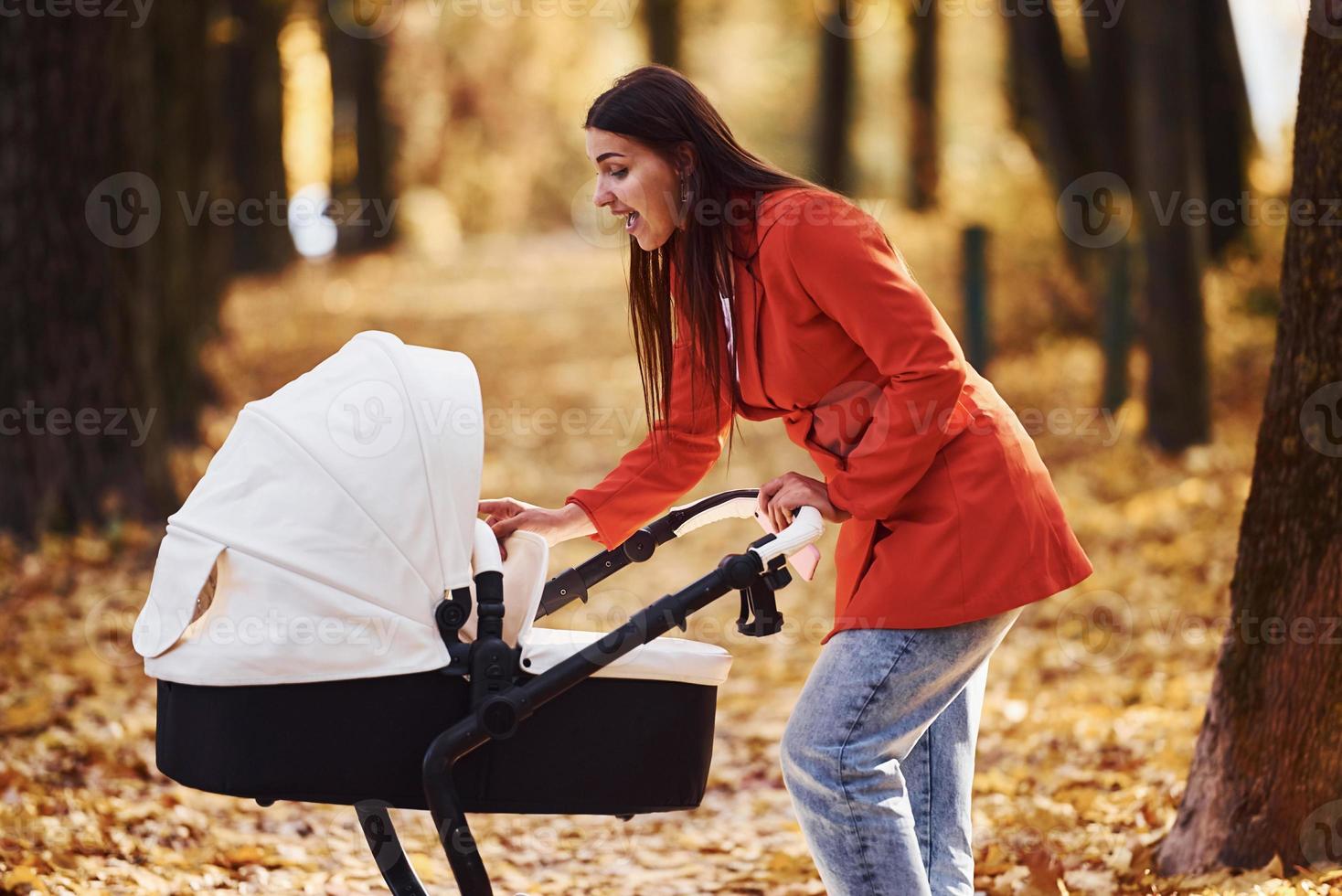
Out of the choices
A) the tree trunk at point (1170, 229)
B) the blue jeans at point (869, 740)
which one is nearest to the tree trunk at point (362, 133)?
the tree trunk at point (1170, 229)

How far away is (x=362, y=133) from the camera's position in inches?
893

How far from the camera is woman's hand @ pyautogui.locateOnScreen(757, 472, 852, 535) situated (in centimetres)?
290

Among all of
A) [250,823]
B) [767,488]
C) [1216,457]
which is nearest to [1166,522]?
[1216,457]

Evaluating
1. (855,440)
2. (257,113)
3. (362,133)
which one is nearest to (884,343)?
(855,440)

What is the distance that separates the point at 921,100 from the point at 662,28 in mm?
4394

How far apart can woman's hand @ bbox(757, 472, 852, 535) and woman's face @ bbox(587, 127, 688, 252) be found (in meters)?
0.59

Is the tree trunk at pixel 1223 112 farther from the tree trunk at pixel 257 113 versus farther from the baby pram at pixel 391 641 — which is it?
the baby pram at pixel 391 641

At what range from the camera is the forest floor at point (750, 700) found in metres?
4.41

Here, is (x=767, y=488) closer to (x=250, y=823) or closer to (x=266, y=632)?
(x=266, y=632)

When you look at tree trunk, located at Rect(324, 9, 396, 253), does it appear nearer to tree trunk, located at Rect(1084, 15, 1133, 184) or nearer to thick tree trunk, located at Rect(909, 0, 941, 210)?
thick tree trunk, located at Rect(909, 0, 941, 210)

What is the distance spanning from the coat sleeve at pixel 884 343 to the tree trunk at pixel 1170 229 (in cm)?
794

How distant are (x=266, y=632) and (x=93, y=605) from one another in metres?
5.17

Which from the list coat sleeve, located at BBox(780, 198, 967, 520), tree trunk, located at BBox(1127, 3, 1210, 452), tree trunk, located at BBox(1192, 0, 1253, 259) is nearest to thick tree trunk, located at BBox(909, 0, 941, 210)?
tree trunk, located at BBox(1192, 0, 1253, 259)

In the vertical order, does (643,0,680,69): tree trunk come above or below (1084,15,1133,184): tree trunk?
above
